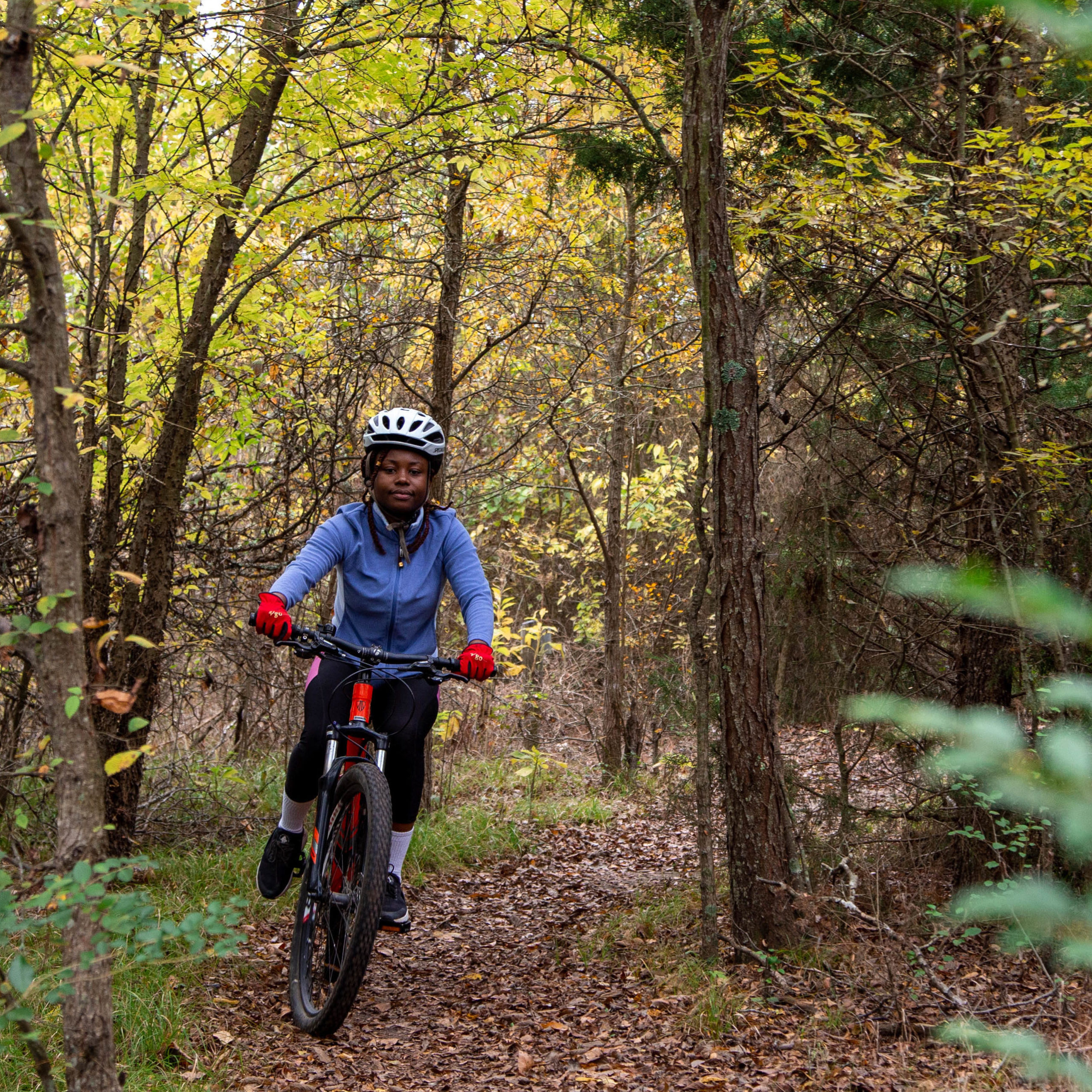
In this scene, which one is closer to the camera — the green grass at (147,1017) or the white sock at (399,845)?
the green grass at (147,1017)

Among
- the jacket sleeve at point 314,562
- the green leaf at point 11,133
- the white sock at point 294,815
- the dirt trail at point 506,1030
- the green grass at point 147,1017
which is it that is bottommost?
the dirt trail at point 506,1030

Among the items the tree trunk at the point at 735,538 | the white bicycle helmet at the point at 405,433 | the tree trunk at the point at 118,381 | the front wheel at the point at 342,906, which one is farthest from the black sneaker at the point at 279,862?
the tree trunk at the point at 735,538

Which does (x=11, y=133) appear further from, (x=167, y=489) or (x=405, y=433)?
(x=167, y=489)

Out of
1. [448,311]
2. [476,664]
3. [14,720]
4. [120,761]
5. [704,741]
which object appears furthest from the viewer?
[448,311]

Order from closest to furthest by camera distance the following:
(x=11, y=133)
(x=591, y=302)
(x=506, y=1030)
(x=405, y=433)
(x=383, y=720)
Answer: (x=11, y=133)
(x=506, y=1030)
(x=383, y=720)
(x=405, y=433)
(x=591, y=302)

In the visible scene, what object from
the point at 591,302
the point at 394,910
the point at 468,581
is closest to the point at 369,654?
the point at 468,581

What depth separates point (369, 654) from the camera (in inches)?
161

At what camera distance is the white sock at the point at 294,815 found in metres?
4.53

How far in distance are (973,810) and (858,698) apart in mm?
4954

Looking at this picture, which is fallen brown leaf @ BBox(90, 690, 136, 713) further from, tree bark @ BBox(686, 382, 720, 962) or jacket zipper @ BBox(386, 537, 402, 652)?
tree bark @ BBox(686, 382, 720, 962)

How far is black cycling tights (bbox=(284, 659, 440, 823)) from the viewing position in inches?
169

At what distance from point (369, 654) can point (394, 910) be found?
3.56ft

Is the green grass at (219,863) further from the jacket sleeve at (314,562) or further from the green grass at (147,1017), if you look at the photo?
the jacket sleeve at (314,562)

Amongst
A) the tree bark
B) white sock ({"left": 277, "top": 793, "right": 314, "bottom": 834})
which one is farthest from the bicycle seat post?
the tree bark
